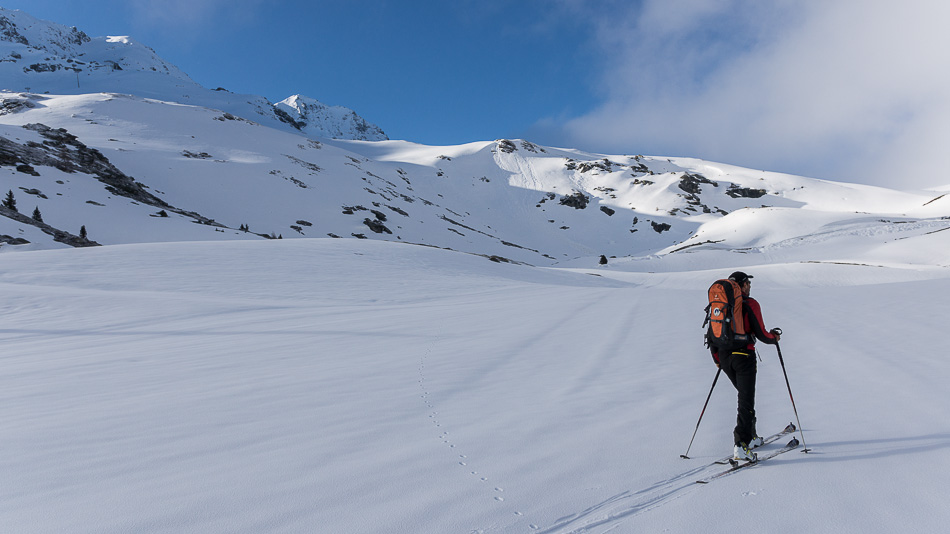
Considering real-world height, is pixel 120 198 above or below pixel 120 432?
above

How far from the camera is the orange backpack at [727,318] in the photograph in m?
3.99

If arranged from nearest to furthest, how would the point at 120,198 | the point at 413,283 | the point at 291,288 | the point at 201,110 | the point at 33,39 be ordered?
1. the point at 291,288
2. the point at 413,283
3. the point at 120,198
4. the point at 201,110
5. the point at 33,39

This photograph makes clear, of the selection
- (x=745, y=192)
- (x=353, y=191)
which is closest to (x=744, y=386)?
(x=353, y=191)

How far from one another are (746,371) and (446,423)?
10.2 ft

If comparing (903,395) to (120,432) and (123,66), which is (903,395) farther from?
(123,66)

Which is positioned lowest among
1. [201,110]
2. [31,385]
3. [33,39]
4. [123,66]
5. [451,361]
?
[31,385]

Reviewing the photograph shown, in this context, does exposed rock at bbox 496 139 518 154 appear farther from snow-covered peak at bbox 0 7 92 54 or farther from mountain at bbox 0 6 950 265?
snow-covered peak at bbox 0 7 92 54

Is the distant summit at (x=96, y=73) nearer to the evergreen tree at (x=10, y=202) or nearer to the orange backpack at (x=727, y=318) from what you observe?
the evergreen tree at (x=10, y=202)

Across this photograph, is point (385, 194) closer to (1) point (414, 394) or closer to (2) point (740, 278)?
(1) point (414, 394)

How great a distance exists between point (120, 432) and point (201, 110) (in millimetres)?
90968

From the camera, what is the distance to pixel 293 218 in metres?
42.8

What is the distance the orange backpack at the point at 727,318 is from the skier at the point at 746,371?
6 cm

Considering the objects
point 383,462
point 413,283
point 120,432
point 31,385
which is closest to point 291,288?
point 413,283

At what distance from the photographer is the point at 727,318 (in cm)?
402
